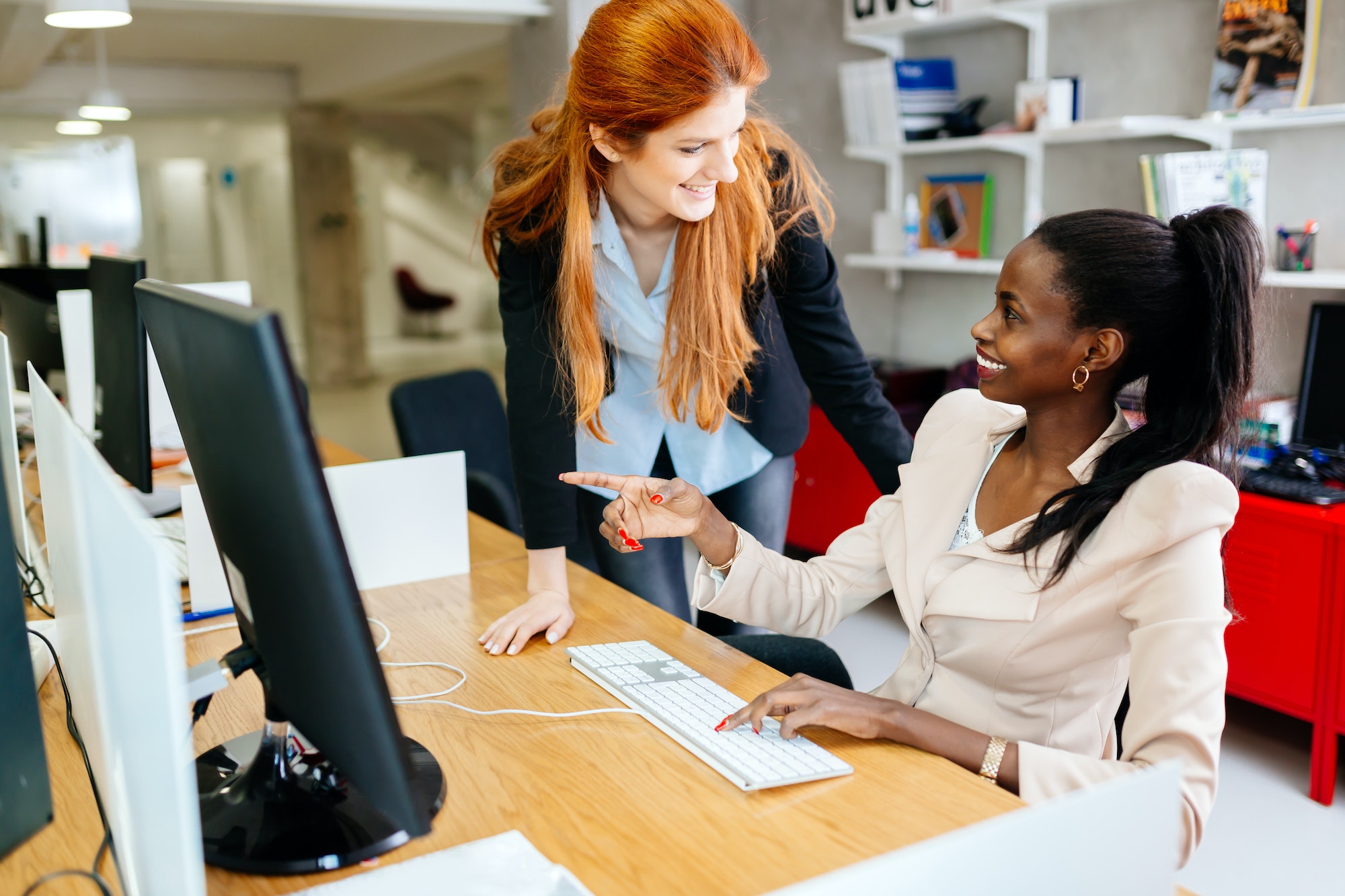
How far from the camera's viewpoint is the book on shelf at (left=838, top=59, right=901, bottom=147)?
3535mm

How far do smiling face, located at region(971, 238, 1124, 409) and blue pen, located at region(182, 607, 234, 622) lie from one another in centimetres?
111

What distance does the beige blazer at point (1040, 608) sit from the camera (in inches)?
39.8

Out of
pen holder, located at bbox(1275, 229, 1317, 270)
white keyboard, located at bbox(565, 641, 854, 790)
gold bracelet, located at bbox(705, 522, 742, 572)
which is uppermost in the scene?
pen holder, located at bbox(1275, 229, 1317, 270)

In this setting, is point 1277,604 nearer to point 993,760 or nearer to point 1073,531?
point 1073,531

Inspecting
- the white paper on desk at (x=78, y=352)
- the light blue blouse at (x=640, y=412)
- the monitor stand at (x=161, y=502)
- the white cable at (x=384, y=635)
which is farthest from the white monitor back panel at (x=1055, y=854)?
the white paper on desk at (x=78, y=352)

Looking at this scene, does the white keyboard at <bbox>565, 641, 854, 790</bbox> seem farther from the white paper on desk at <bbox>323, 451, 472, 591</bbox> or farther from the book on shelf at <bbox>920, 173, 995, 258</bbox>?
the book on shelf at <bbox>920, 173, 995, 258</bbox>

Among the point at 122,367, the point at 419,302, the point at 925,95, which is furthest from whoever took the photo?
the point at 419,302

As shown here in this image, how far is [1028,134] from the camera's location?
3180mm

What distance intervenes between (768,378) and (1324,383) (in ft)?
5.29

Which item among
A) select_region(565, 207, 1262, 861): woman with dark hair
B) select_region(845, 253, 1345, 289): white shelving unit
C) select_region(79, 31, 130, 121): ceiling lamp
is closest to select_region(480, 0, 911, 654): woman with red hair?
select_region(565, 207, 1262, 861): woman with dark hair

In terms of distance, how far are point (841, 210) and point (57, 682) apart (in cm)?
341

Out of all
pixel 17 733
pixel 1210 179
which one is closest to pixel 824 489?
pixel 1210 179

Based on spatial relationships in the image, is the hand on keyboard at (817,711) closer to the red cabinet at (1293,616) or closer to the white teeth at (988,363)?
the white teeth at (988,363)

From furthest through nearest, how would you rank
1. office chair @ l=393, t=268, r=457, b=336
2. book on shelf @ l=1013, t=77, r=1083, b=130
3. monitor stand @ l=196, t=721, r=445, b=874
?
office chair @ l=393, t=268, r=457, b=336 → book on shelf @ l=1013, t=77, r=1083, b=130 → monitor stand @ l=196, t=721, r=445, b=874
